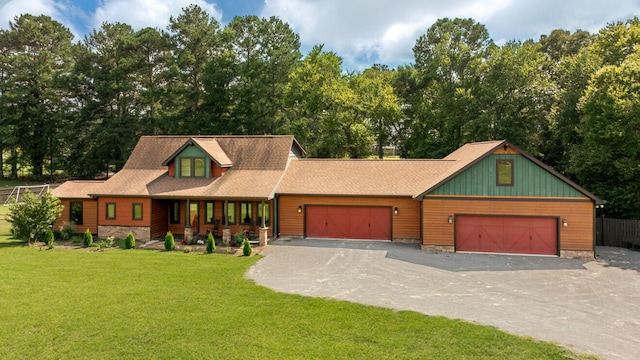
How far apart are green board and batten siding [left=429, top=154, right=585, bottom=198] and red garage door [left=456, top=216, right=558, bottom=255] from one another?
123 cm

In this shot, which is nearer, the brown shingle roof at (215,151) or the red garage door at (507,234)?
the red garage door at (507,234)

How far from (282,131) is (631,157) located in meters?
26.2

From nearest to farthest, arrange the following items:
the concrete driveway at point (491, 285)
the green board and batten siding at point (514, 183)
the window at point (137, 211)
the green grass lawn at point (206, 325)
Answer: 1. the green grass lawn at point (206, 325)
2. the concrete driveway at point (491, 285)
3. the green board and batten siding at point (514, 183)
4. the window at point (137, 211)

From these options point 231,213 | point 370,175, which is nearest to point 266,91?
point 231,213

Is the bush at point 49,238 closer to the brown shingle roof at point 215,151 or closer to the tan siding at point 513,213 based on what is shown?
the brown shingle roof at point 215,151

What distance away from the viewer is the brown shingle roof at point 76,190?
21.2 meters

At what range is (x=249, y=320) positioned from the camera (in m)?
9.57

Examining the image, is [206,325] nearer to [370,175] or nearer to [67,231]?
[370,175]

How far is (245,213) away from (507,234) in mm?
13671

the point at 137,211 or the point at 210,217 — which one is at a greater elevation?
the point at 137,211

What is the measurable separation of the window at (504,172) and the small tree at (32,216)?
22323 mm

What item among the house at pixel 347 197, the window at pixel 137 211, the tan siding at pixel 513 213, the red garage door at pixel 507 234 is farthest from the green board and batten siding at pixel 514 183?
the window at pixel 137 211

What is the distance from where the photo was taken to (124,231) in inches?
798

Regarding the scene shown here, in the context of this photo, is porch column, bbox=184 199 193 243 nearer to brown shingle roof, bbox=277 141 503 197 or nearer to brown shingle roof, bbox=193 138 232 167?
brown shingle roof, bbox=193 138 232 167
